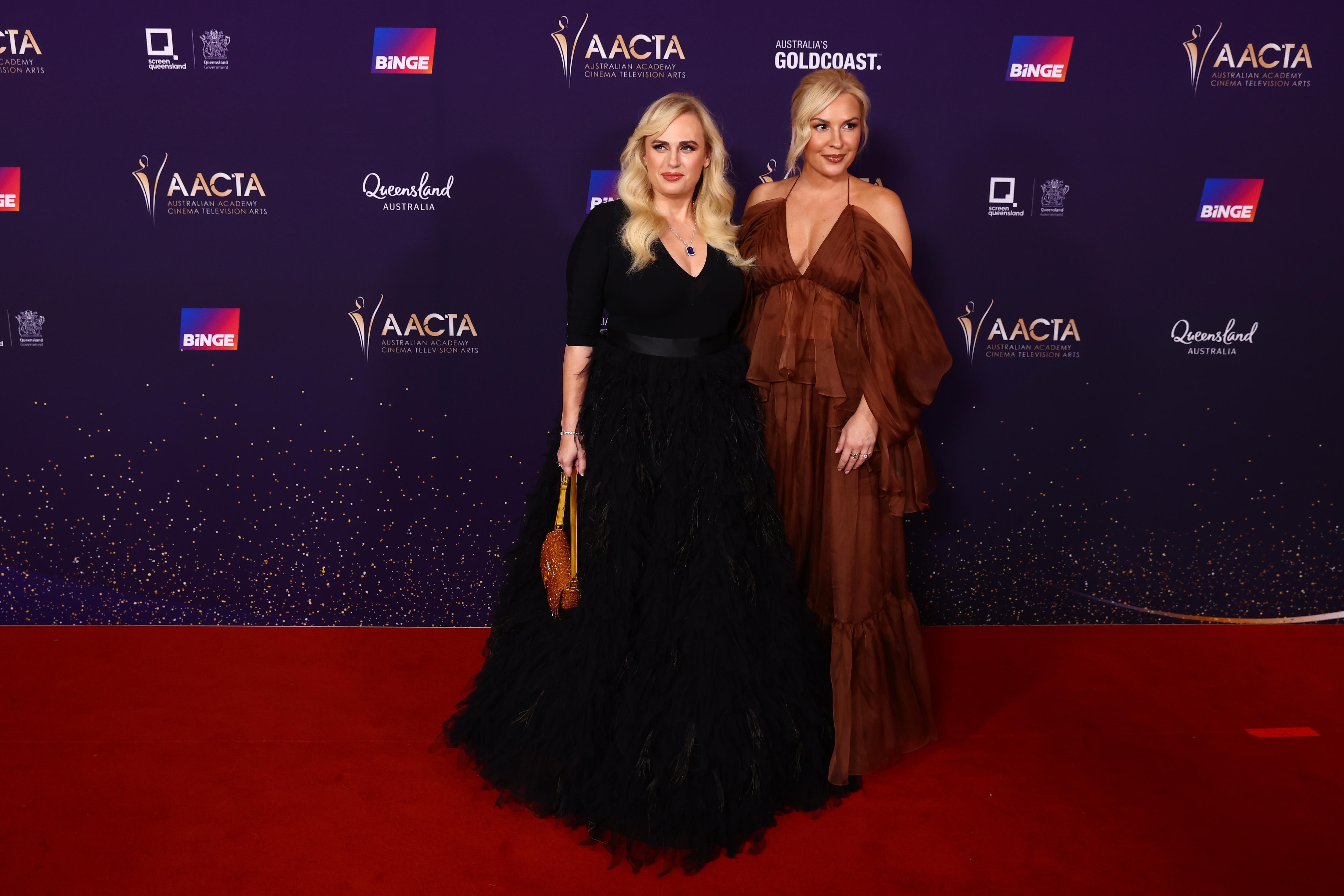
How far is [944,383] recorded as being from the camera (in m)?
3.54

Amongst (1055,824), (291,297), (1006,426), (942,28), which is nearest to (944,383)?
(1006,426)

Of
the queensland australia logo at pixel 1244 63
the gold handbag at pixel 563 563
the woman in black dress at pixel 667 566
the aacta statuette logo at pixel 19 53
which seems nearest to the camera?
the woman in black dress at pixel 667 566

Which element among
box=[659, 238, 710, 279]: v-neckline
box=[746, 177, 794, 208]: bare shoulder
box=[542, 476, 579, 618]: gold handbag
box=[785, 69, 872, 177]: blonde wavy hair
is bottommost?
box=[542, 476, 579, 618]: gold handbag

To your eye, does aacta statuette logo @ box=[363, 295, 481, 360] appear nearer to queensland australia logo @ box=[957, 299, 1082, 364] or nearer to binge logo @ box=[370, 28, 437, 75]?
binge logo @ box=[370, 28, 437, 75]

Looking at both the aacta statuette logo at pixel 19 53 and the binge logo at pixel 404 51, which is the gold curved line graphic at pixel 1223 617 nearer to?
the binge logo at pixel 404 51

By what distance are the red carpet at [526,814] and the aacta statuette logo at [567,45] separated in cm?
211

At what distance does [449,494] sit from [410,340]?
0.60m

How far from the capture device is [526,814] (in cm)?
245

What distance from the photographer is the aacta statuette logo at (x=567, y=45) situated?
10.6 feet

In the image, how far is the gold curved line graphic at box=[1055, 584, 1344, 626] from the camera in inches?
146

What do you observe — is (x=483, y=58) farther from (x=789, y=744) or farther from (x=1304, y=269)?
(x=1304, y=269)

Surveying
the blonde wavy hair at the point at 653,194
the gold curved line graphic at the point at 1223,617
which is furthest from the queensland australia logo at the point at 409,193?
the gold curved line graphic at the point at 1223,617

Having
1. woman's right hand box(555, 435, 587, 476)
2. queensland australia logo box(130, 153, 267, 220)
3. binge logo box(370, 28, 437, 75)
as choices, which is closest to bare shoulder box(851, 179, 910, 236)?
woman's right hand box(555, 435, 587, 476)

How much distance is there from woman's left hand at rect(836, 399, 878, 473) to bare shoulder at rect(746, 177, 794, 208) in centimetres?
63
